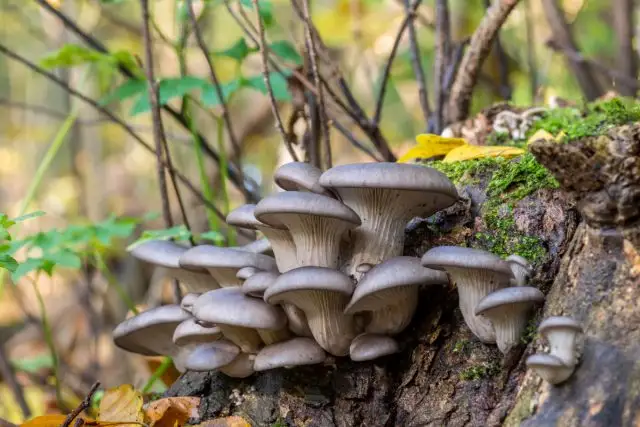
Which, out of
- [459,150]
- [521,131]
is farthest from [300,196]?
[521,131]

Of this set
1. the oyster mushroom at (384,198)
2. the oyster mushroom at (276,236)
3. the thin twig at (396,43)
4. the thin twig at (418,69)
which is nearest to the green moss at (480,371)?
the oyster mushroom at (384,198)

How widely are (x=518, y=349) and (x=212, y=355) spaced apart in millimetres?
1072

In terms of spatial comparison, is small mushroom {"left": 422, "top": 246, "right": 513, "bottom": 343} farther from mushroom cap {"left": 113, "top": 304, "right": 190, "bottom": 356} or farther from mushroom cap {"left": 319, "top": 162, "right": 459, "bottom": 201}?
mushroom cap {"left": 113, "top": 304, "right": 190, "bottom": 356}

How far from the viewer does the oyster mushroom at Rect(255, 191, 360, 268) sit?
187cm

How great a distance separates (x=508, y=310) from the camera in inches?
69.1

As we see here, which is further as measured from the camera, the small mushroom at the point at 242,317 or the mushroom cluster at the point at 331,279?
the small mushroom at the point at 242,317

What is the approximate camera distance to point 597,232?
1703 mm

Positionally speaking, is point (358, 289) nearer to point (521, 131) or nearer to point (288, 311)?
point (288, 311)

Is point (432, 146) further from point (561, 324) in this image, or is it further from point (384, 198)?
point (561, 324)

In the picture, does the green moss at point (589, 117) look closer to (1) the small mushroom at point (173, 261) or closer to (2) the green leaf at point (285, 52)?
(2) the green leaf at point (285, 52)

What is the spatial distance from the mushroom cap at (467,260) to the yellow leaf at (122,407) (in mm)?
1332

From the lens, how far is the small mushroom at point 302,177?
211cm

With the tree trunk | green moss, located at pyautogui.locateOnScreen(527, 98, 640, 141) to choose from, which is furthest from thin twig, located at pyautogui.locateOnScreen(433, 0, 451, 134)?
the tree trunk

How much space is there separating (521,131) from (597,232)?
60.8 inches
